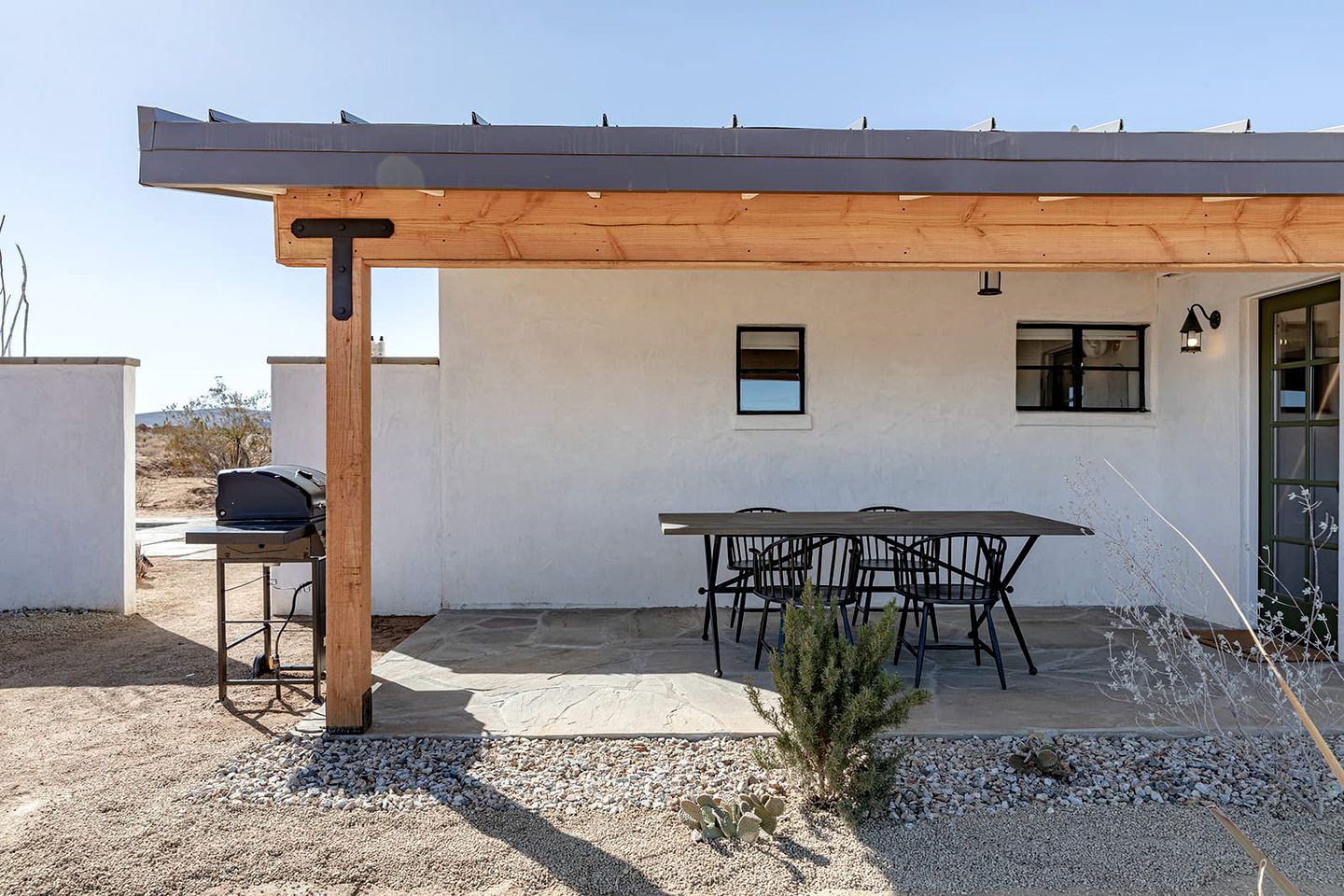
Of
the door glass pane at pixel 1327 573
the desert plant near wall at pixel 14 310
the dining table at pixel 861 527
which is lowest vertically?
the door glass pane at pixel 1327 573

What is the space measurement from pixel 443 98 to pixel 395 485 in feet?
16.1

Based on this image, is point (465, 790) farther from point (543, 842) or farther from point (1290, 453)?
point (1290, 453)

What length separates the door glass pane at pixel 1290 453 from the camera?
4980 mm

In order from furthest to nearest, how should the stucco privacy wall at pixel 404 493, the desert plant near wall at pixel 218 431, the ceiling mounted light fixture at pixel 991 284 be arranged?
1. the desert plant near wall at pixel 218 431
2. the stucco privacy wall at pixel 404 493
3. the ceiling mounted light fixture at pixel 991 284

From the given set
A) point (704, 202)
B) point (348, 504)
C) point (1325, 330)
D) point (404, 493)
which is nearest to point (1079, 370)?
point (1325, 330)

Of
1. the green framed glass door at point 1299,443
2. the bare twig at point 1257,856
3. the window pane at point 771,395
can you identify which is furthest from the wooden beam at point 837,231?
the bare twig at point 1257,856

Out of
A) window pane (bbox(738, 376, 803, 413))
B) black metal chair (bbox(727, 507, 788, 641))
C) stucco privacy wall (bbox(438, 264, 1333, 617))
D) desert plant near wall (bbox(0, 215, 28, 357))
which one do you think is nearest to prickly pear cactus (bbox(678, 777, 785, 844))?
black metal chair (bbox(727, 507, 788, 641))

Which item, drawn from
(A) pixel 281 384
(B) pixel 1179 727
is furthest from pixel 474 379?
(B) pixel 1179 727

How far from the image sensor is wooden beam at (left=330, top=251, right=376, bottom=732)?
3420mm

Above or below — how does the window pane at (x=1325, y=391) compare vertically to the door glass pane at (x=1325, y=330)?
below

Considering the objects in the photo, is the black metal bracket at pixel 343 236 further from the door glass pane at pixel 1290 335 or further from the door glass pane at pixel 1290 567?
the door glass pane at pixel 1290 567

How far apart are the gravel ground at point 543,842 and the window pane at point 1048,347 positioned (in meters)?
4.05

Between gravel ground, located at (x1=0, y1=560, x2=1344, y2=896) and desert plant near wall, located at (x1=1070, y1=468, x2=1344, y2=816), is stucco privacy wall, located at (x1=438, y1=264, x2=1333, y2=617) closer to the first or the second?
desert plant near wall, located at (x1=1070, y1=468, x2=1344, y2=816)

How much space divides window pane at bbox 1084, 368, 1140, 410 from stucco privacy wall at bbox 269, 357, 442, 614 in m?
5.27
